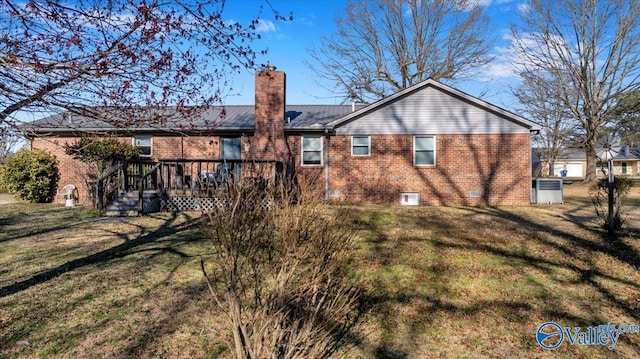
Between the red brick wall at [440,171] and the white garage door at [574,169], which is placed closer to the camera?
the red brick wall at [440,171]

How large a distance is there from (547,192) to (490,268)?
391 inches

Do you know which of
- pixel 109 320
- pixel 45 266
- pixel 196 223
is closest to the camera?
pixel 109 320

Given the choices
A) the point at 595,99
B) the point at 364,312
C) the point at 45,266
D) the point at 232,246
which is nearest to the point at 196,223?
the point at 45,266

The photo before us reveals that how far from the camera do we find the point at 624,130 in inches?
1060

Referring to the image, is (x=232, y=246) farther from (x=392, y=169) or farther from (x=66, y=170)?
(x=66, y=170)

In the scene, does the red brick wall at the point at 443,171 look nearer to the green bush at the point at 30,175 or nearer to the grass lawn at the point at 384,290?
the grass lawn at the point at 384,290

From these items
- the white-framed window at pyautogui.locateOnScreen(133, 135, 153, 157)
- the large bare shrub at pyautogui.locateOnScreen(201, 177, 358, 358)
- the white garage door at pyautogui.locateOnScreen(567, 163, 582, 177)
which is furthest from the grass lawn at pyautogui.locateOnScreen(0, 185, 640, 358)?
the white garage door at pyautogui.locateOnScreen(567, 163, 582, 177)

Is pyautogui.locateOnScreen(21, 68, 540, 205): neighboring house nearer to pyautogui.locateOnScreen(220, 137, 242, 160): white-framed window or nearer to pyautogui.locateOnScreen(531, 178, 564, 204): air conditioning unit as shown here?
pyautogui.locateOnScreen(220, 137, 242, 160): white-framed window

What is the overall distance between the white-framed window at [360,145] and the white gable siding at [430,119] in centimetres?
24

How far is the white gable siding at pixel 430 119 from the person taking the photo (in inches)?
548

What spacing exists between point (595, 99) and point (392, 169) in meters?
19.3

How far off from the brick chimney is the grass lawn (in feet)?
20.0

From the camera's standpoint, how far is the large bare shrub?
9.53ft

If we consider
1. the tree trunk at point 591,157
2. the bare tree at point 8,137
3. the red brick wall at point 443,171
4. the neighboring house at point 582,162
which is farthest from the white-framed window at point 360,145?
the neighboring house at point 582,162
